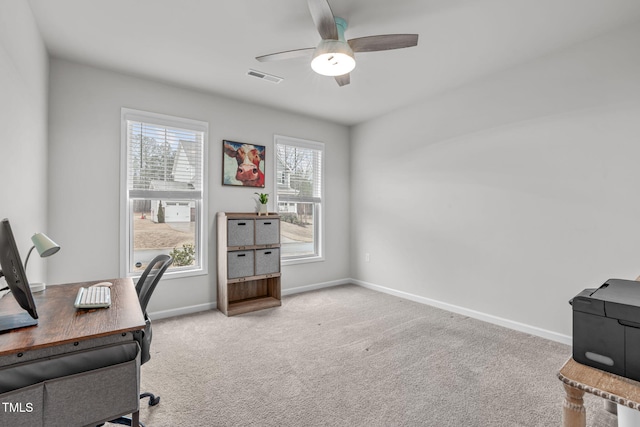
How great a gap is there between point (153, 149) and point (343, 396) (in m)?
3.13

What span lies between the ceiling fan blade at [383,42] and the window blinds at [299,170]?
2.27m

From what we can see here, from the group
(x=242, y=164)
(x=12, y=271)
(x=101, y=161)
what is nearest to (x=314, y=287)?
(x=242, y=164)

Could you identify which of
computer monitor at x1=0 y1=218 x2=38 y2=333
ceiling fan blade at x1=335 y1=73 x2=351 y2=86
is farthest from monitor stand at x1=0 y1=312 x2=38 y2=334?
ceiling fan blade at x1=335 y1=73 x2=351 y2=86

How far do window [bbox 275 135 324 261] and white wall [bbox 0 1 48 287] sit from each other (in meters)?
2.48

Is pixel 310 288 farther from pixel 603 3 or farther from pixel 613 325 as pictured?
pixel 603 3

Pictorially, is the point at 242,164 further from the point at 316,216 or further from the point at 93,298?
the point at 93,298

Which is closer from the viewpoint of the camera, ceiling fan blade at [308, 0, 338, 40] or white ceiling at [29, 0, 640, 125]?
ceiling fan blade at [308, 0, 338, 40]

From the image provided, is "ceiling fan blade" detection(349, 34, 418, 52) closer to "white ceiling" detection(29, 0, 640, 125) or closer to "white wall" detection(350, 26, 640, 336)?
"white ceiling" detection(29, 0, 640, 125)

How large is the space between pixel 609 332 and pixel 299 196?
390 cm

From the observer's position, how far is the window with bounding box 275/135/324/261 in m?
4.46

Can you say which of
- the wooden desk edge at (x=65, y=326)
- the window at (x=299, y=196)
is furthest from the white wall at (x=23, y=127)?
the window at (x=299, y=196)

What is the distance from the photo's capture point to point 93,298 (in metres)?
1.58

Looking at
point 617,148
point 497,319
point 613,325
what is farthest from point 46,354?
point 617,148

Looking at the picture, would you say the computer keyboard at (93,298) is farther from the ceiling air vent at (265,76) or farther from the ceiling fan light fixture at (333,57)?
the ceiling air vent at (265,76)
